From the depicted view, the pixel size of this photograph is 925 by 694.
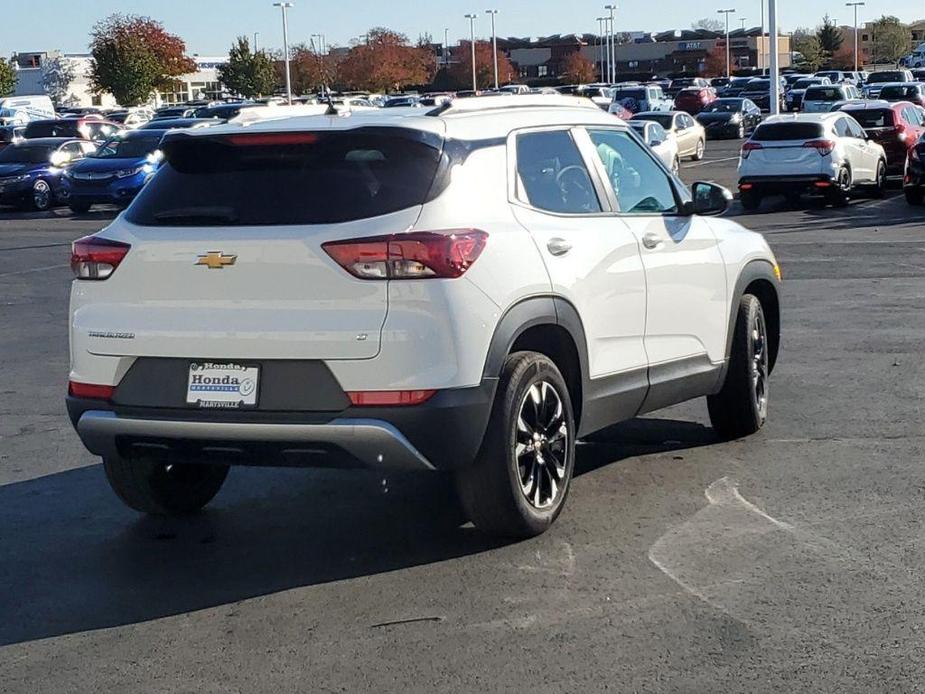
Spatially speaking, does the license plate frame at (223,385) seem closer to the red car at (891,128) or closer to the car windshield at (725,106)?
the red car at (891,128)

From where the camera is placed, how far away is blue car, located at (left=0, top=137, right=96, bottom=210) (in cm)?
3134

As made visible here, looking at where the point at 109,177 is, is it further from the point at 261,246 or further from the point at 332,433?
the point at 332,433

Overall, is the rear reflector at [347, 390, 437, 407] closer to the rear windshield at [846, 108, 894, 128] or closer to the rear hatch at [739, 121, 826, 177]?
the rear hatch at [739, 121, 826, 177]

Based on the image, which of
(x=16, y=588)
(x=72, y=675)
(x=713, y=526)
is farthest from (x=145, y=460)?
(x=713, y=526)

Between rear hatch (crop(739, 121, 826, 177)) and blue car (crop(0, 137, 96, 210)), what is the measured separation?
1513 cm

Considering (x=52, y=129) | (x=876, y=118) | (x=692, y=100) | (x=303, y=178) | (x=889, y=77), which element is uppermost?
(x=889, y=77)

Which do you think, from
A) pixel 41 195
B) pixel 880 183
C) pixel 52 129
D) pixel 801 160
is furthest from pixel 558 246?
pixel 52 129

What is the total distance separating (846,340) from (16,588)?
7.36 metres

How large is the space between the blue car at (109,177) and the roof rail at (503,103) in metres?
22.9

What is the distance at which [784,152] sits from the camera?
24.6 meters

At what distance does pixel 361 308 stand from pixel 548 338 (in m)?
1.11

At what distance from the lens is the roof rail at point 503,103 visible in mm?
6207

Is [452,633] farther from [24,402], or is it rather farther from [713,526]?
[24,402]

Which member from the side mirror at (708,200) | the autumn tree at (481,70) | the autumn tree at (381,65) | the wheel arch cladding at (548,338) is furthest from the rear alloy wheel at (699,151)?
the autumn tree at (481,70)
